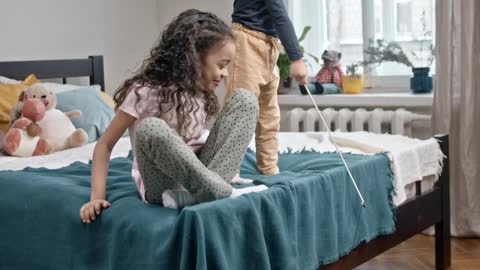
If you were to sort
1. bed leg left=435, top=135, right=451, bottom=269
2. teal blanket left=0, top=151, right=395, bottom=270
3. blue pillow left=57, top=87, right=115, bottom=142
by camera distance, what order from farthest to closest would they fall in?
blue pillow left=57, top=87, right=115, bottom=142 → bed leg left=435, top=135, right=451, bottom=269 → teal blanket left=0, top=151, right=395, bottom=270

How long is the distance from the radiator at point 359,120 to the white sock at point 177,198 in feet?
6.23

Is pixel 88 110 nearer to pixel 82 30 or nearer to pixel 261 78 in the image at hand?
pixel 82 30

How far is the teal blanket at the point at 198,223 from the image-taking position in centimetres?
157

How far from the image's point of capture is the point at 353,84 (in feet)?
12.2

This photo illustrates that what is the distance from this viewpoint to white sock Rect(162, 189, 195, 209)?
169 centimetres

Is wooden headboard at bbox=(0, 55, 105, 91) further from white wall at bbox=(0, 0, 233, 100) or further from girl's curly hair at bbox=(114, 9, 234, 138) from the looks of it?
girl's curly hair at bbox=(114, 9, 234, 138)

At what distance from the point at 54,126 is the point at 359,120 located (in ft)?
4.75

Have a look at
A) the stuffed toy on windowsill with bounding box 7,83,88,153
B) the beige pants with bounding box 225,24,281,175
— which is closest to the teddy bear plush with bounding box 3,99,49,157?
the stuffed toy on windowsill with bounding box 7,83,88,153

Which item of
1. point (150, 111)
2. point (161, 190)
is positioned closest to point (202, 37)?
point (150, 111)

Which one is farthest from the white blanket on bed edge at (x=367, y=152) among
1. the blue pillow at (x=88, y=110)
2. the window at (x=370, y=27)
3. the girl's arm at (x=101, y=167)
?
the window at (x=370, y=27)

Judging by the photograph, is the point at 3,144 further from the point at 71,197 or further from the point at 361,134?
the point at 361,134

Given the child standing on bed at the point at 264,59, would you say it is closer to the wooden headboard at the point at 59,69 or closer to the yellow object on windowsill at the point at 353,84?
the wooden headboard at the point at 59,69

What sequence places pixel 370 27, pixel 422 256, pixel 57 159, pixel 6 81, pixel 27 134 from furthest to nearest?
pixel 370 27, pixel 6 81, pixel 422 256, pixel 27 134, pixel 57 159

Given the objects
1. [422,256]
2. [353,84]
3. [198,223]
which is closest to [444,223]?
[422,256]
